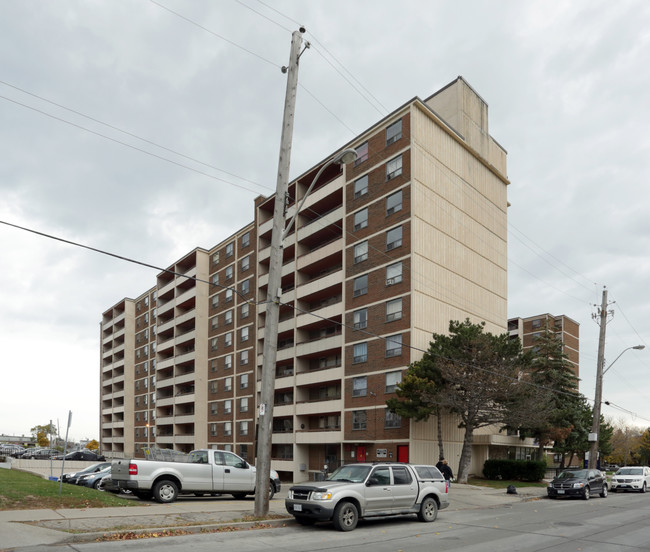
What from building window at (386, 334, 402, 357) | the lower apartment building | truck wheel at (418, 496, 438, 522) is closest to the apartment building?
the lower apartment building

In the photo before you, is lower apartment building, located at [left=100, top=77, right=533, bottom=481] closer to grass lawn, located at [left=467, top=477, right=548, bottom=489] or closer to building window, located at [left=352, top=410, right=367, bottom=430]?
building window, located at [left=352, top=410, right=367, bottom=430]

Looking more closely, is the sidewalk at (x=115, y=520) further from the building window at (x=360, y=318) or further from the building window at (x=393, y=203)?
the building window at (x=393, y=203)

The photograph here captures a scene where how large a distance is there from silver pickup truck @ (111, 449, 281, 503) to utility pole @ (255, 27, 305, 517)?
A: 3351mm

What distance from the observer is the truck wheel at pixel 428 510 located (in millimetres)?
16703

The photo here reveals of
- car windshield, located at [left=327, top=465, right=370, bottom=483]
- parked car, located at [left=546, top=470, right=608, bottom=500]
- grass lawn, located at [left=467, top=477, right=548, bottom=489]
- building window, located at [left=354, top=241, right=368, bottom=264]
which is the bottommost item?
grass lawn, located at [left=467, top=477, right=548, bottom=489]

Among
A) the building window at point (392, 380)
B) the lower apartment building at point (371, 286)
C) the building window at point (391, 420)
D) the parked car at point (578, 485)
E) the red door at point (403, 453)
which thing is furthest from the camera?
the lower apartment building at point (371, 286)

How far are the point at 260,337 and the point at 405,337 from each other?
2065 cm

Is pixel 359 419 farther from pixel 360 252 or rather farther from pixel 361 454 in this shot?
pixel 360 252

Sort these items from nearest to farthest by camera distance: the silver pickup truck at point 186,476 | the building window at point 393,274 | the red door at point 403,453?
the silver pickup truck at point 186,476, the red door at point 403,453, the building window at point 393,274

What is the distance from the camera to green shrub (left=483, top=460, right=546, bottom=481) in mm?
37000

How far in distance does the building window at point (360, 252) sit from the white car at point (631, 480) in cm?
2032

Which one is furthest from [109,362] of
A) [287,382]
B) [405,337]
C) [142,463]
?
[142,463]

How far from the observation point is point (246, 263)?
192ft

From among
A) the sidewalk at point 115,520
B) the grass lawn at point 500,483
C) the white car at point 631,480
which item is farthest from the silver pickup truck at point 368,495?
the white car at point 631,480
